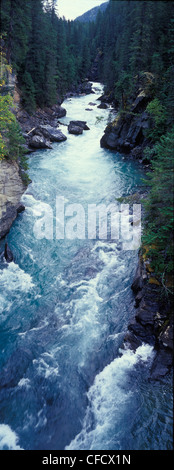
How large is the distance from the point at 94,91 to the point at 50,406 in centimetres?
6460

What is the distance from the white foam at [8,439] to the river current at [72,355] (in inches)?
0.8

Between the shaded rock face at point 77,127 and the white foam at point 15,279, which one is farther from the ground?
the shaded rock face at point 77,127

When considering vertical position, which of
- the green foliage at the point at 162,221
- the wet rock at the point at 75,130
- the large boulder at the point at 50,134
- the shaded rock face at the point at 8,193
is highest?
the wet rock at the point at 75,130

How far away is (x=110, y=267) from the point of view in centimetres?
1120

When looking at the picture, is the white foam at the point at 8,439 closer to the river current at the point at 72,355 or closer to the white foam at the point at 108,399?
the river current at the point at 72,355

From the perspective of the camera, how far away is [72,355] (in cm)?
791

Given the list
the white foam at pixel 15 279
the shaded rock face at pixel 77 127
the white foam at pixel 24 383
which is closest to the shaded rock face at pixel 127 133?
the shaded rock face at pixel 77 127

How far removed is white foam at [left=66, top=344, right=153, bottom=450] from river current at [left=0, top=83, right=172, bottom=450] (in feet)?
0.08

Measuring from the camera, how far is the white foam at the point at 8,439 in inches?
236

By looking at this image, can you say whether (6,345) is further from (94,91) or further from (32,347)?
(94,91)

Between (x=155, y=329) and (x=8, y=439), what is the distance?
16.1ft

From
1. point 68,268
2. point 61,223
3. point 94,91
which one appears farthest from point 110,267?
point 94,91

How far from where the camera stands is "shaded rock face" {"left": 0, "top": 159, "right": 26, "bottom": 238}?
12.0 metres

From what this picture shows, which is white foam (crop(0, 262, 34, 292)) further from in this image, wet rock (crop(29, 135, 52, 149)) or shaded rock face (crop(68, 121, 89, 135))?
shaded rock face (crop(68, 121, 89, 135))
